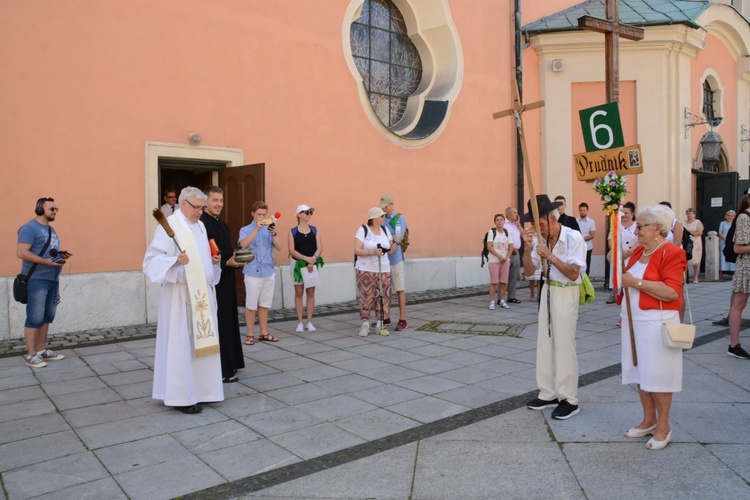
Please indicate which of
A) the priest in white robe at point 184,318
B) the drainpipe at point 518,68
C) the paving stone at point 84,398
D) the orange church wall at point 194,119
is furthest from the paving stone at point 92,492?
the drainpipe at point 518,68

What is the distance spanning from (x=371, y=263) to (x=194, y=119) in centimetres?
370

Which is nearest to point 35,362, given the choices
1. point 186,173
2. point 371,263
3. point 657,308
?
point 371,263

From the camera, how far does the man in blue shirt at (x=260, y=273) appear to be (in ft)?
24.5

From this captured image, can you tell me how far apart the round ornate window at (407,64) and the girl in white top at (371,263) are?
14.5 ft


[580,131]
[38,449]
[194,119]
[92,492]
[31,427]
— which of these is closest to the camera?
[92,492]

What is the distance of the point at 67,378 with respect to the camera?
5840 millimetres

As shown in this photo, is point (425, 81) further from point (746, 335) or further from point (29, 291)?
point (29, 291)

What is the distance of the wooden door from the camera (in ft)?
30.2

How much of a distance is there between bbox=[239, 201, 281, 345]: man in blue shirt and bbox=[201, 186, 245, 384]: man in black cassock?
1.50 meters

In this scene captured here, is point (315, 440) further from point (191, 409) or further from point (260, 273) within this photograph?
point (260, 273)

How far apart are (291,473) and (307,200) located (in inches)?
290

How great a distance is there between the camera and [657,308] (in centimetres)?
396

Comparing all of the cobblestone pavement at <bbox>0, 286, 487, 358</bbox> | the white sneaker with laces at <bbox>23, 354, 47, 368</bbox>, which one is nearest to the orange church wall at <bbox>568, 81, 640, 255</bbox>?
the cobblestone pavement at <bbox>0, 286, 487, 358</bbox>

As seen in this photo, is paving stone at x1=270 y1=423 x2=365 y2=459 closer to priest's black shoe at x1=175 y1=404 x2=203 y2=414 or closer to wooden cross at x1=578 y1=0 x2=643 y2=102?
priest's black shoe at x1=175 y1=404 x2=203 y2=414
